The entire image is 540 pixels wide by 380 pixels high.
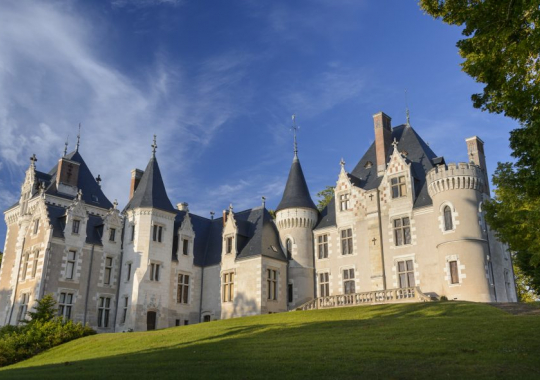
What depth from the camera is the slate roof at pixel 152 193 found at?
38.0 metres

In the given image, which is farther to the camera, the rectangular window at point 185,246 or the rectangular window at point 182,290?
the rectangular window at point 185,246

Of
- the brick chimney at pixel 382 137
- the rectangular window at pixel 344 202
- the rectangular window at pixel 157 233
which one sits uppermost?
the brick chimney at pixel 382 137

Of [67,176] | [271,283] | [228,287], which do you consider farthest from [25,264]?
[271,283]

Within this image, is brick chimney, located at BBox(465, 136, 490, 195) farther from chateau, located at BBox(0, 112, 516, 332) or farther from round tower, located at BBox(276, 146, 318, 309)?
round tower, located at BBox(276, 146, 318, 309)

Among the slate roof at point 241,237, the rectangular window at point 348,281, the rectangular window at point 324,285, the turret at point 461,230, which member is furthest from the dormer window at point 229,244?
the turret at point 461,230

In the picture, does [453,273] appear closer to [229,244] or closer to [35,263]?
[229,244]

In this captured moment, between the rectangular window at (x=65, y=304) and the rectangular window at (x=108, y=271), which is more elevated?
the rectangular window at (x=108, y=271)

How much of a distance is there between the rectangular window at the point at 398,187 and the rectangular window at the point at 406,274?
446 centimetres

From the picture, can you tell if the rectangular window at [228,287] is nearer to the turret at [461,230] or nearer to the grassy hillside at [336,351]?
the grassy hillside at [336,351]

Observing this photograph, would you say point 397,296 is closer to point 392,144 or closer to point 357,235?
point 357,235

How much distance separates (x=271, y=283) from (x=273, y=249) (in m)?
2.54

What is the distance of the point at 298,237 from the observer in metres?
37.6

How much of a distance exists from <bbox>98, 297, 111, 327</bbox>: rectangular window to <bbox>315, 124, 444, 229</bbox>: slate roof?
15.8 m

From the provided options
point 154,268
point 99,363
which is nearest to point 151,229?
point 154,268
